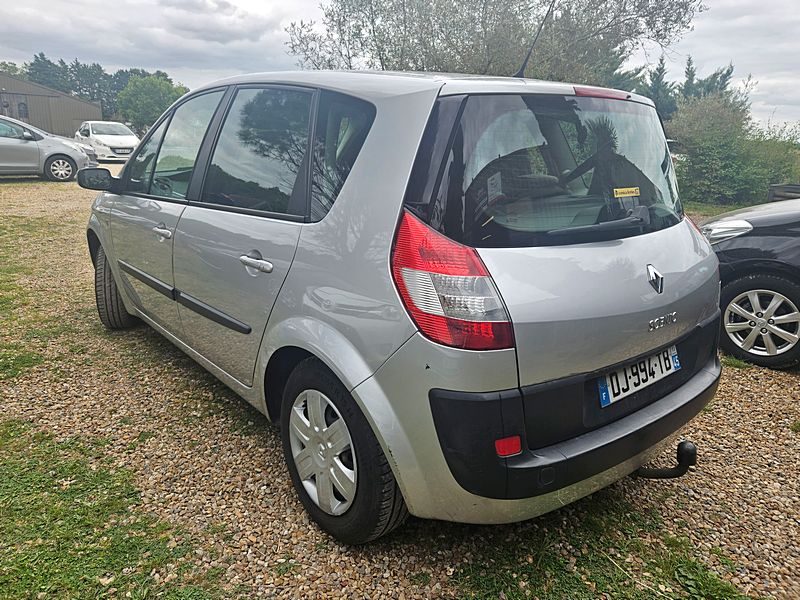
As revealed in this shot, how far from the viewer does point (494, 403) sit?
5.32 feet

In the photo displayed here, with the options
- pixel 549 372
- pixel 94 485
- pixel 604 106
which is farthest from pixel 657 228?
pixel 94 485

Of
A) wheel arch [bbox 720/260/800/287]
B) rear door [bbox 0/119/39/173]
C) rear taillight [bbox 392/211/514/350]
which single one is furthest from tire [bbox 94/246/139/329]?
rear door [bbox 0/119/39/173]

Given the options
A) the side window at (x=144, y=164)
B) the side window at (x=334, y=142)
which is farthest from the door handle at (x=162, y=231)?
the side window at (x=334, y=142)

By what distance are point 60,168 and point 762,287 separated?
15.7 metres

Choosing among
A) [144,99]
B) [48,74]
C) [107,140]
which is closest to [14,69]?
[48,74]

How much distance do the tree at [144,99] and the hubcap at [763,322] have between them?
6718 cm

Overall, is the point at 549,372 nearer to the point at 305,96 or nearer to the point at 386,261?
the point at 386,261

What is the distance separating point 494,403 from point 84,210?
11238 mm

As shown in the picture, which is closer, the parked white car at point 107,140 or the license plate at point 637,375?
the license plate at point 637,375

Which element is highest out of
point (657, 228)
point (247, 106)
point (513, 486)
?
point (247, 106)

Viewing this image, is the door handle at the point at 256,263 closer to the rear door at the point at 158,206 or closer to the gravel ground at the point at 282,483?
the rear door at the point at 158,206

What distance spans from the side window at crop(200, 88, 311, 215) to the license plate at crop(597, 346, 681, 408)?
4.18 ft

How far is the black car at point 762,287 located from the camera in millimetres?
3773

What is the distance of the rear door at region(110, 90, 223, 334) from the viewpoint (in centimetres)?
301
